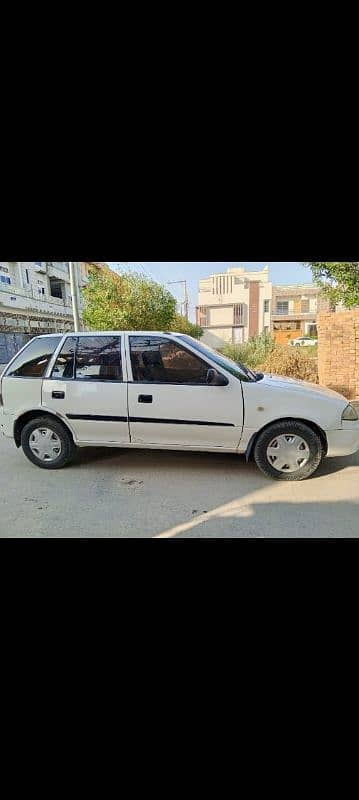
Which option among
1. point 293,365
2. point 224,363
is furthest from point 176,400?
point 293,365

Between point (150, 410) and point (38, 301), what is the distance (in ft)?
62.8

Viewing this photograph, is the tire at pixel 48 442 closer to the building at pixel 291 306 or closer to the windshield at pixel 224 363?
the windshield at pixel 224 363

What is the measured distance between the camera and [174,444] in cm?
371

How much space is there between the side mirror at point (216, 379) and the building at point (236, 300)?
85.5 ft

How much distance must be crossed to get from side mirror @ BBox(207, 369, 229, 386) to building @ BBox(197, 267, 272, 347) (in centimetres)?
2606

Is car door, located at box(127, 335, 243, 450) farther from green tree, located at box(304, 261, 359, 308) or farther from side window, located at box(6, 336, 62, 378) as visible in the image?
green tree, located at box(304, 261, 359, 308)

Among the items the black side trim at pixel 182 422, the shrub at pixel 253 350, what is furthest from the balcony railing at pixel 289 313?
the black side trim at pixel 182 422

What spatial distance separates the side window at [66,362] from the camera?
3857mm

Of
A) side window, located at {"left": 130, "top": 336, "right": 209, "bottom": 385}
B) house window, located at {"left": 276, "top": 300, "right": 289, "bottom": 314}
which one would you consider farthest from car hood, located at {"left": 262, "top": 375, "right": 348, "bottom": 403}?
house window, located at {"left": 276, "top": 300, "right": 289, "bottom": 314}

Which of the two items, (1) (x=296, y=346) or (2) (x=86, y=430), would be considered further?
(1) (x=296, y=346)

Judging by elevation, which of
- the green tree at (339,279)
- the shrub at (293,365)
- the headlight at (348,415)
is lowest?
the headlight at (348,415)
